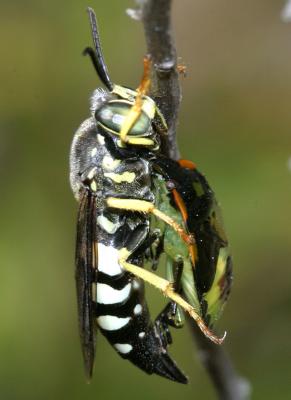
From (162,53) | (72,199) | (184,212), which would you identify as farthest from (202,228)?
(72,199)

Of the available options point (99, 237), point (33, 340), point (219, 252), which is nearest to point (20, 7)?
point (33, 340)

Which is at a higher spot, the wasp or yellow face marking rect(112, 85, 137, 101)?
yellow face marking rect(112, 85, 137, 101)

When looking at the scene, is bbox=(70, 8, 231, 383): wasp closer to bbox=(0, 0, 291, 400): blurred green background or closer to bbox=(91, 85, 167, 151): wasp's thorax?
bbox=(91, 85, 167, 151): wasp's thorax

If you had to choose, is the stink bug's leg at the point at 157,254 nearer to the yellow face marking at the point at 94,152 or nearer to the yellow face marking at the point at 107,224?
the yellow face marking at the point at 107,224

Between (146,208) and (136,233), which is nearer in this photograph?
(146,208)

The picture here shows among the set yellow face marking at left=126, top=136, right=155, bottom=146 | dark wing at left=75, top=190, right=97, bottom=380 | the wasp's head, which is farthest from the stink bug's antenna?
dark wing at left=75, top=190, right=97, bottom=380

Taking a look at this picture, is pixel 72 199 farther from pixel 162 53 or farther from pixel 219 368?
pixel 162 53

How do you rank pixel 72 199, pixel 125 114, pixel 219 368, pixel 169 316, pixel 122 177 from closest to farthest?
pixel 125 114, pixel 122 177, pixel 169 316, pixel 219 368, pixel 72 199
